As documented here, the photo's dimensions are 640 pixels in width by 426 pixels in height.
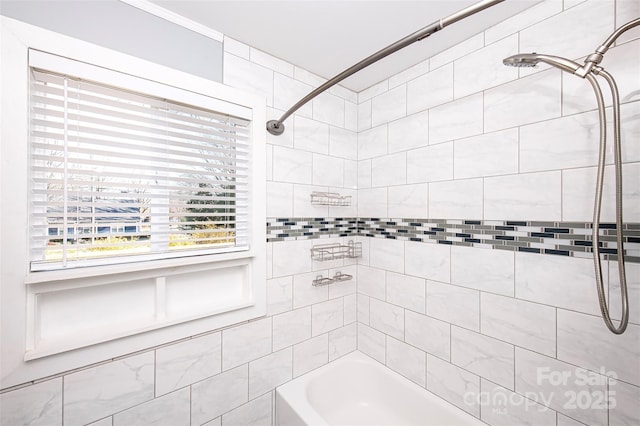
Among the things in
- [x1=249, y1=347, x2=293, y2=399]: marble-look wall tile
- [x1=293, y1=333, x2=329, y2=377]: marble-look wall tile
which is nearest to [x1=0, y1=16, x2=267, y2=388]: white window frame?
[x1=249, y1=347, x2=293, y2=399]: marble-look wall tile

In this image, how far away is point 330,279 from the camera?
6.15ft

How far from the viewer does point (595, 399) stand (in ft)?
3.60

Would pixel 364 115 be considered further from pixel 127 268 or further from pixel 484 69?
pixel 127 268

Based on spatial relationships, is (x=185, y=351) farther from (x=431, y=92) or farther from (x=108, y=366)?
(x=431, y=92)

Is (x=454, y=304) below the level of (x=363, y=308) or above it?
above

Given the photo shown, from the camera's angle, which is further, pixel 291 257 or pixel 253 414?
pixel 291 257

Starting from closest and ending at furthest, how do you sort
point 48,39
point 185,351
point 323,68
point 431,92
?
point 48,39 → point 185,351 → point 431,92 → point 323,68

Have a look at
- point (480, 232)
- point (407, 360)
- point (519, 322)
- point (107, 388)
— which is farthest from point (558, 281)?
point (107, 388)

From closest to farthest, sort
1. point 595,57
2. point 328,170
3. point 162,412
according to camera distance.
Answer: point 595,57 → point 162,412 → point 328,170

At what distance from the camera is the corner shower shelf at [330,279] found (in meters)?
1.83

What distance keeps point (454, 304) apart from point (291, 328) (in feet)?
3.25

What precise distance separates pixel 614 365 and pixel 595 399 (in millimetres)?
168

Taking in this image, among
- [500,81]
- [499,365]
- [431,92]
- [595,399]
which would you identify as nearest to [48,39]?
[431,92]

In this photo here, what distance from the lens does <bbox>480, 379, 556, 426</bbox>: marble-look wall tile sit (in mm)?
1223
